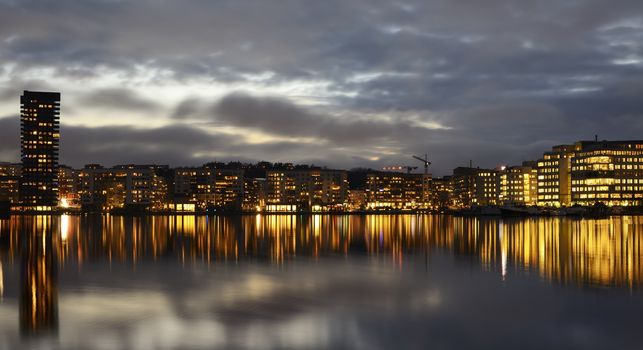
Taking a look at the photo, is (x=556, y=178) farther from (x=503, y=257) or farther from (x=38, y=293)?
(x=38, y=293)

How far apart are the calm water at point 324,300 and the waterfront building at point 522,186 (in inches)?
5981

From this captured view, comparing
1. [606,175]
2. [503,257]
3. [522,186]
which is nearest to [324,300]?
[503,257]

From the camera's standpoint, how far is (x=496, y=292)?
26078 mm

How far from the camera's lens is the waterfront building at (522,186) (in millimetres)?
190875

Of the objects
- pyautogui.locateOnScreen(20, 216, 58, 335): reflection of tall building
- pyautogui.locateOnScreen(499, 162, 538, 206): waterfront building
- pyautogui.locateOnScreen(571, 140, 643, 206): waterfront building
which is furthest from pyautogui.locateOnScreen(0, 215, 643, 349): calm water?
pyautogui.locateOnScreen(499, 162, 538, 206): waterfront building

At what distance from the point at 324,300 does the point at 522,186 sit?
180 metres

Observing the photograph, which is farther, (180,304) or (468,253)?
(468,253)

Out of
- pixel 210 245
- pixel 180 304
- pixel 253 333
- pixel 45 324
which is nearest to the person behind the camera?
pixel 253 333

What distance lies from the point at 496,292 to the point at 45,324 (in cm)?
1553

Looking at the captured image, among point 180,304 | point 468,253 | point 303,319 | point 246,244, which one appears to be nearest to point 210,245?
point 246,244

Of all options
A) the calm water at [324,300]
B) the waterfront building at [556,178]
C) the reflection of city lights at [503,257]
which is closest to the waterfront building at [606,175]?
the waterfront building at [556,178]

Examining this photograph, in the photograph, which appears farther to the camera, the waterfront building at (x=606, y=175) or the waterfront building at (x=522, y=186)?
the waterfront building at (x=522, y=186)

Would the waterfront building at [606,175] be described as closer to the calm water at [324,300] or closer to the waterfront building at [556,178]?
the waterfront building at [556,178]

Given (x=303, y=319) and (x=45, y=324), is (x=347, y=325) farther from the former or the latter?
(x=45, y=324)
